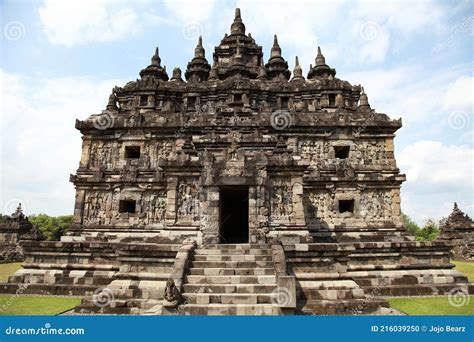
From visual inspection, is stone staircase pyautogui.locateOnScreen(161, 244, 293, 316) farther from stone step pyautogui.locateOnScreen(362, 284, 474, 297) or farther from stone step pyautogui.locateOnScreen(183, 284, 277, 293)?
stone step pyautogui.locateOnScreen(362, 284, 474, 297)

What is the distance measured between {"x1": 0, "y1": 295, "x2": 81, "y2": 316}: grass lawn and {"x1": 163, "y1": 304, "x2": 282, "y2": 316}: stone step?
14.5 feet

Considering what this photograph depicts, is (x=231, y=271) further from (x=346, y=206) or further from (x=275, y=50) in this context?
(x=275, y=50)

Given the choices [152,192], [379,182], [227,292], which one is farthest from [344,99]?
[227,292]

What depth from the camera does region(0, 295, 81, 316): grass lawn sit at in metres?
9.57

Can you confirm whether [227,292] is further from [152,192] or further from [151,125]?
[151,125]

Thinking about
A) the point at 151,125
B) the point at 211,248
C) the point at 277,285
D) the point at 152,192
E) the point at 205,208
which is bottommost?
the point at 277,285

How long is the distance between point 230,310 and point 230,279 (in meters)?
1.30

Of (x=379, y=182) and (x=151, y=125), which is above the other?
(x=151, y=125)

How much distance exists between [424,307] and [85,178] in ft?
58.4

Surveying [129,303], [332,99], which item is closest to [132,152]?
[129,303]

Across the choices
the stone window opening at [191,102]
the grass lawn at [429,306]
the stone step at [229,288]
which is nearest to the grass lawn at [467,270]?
the grass lawn at [429,306]

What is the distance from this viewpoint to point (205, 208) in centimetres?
1255

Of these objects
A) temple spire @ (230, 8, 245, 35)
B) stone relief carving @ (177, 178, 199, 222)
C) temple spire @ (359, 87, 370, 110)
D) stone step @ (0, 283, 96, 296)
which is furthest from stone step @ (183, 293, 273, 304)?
temple spire @ (230, 8, 245, 35)

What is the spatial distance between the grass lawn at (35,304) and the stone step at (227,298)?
4.40 metres
